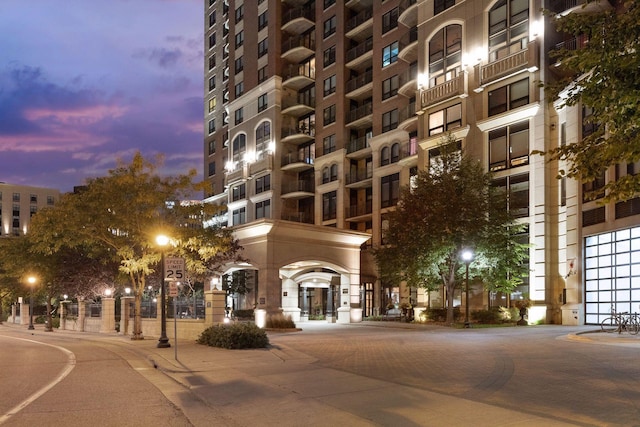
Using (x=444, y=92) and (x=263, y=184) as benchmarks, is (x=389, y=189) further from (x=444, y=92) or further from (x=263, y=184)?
(x=263, y=184)

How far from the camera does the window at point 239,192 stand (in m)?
61.3

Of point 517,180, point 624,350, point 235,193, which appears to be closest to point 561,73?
point 517,180

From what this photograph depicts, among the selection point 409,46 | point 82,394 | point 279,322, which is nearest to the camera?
point 82,394

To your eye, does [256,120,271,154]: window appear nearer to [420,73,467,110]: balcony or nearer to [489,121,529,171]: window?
[420,73,467,110]: balcony

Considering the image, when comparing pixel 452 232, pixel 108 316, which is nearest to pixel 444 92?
pixel 452 232

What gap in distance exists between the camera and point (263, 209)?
5828 cm

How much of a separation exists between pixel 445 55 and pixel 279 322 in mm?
22154

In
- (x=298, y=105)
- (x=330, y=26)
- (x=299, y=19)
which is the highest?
(x=299, y=19)

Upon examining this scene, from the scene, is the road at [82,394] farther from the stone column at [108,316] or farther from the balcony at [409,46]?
the balcony at [409,46]

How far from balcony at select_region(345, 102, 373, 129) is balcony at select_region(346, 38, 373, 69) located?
381 centimetres

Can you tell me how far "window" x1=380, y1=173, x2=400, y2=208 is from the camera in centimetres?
4790

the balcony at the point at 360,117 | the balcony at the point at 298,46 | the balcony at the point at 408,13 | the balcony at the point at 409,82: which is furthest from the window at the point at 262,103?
the balcony at the point at 408,13

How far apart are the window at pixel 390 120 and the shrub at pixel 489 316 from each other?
19.0m

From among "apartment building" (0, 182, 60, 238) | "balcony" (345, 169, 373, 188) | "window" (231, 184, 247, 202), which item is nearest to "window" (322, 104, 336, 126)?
"balcony" (345, 169, 373, 188)
